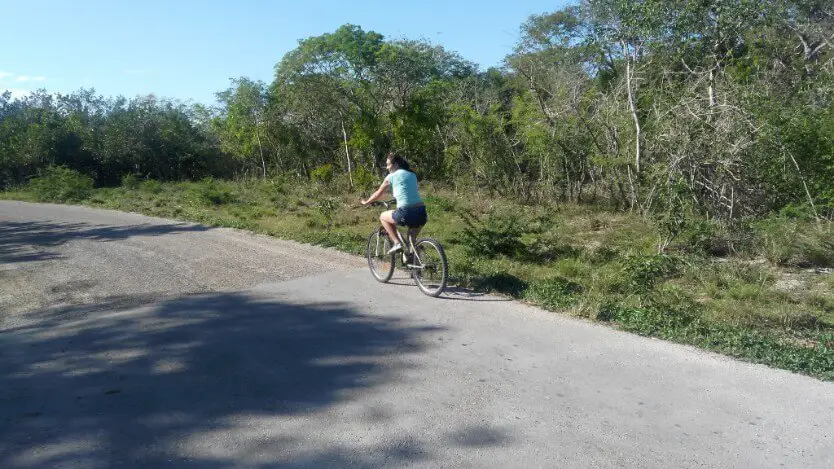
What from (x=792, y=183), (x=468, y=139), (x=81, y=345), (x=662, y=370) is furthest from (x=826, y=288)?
(x=468, y=139)

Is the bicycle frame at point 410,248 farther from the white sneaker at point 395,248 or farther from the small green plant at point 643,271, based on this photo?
the small green plant at point 643,271

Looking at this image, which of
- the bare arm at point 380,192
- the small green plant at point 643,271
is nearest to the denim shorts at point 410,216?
the bare arm at point 380,192

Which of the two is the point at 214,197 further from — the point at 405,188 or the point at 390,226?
the point at 405,188

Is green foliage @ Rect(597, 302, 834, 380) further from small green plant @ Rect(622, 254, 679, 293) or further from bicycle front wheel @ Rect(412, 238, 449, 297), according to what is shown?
bicycle front wheel @ Rect(412, 238, 449, 297)

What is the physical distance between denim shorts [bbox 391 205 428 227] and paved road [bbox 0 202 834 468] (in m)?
0.92

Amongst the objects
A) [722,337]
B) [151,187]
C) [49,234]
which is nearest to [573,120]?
[722,337]

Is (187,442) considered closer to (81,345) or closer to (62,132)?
(81,345)

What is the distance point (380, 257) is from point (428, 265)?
1019 mm

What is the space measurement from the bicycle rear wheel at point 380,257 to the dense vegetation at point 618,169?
1.11 meters

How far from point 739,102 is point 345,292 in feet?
23.7

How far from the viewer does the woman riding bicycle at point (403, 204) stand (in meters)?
8.10

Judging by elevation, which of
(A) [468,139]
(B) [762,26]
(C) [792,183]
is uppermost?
(B) [762,26]

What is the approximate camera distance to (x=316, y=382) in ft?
16.5

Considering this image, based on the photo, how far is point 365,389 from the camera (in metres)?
4.88
